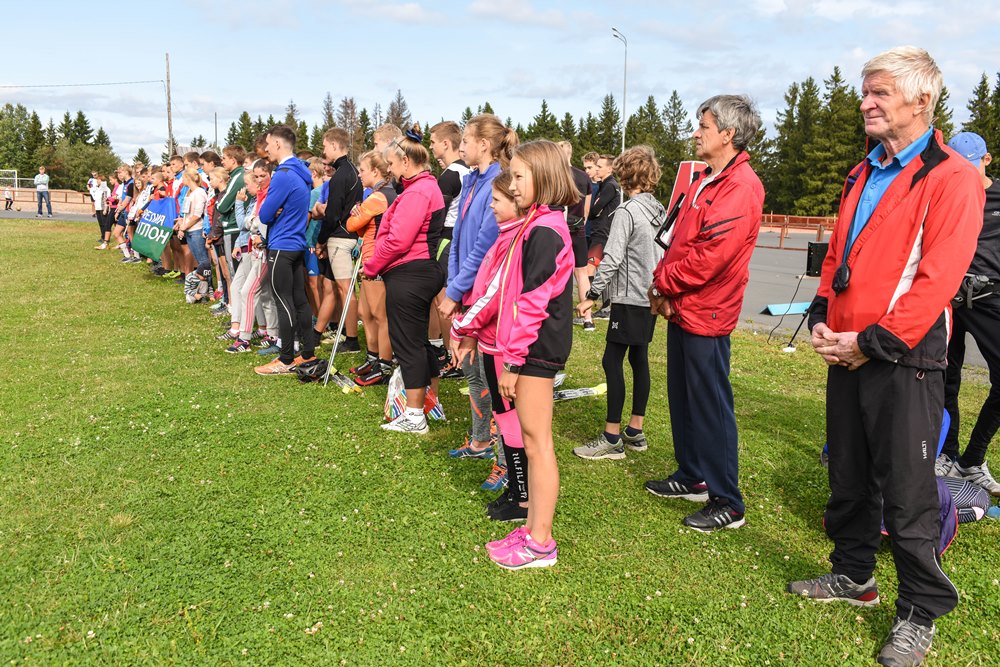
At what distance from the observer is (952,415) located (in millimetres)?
4828

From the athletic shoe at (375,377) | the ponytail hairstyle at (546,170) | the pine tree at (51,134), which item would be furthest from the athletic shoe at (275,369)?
the pine tree at (51,134)

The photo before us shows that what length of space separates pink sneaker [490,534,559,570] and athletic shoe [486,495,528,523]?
0.44 metres

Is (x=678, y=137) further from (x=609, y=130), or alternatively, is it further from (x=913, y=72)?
(x=913, y=72)

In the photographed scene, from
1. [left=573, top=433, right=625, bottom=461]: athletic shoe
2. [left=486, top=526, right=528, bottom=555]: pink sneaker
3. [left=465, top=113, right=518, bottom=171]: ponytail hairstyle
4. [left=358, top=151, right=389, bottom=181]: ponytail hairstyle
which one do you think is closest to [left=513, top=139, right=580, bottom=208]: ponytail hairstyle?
[left=465, top=113, right=518, bottom=171]: ponytail hairstyle

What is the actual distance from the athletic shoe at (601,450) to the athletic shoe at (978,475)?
6.98ft

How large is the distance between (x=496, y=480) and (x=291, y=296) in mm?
3208

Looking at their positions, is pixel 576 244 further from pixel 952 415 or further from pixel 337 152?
pixel 952 415

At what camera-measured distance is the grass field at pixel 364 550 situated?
9.55 feet

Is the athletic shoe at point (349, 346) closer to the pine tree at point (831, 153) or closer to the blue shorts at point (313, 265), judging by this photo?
the blue shorts at point (313, 265)

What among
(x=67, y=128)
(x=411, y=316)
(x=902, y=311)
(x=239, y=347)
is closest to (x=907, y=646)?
(x=902, y=311)

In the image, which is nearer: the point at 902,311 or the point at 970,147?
the point at 902,311

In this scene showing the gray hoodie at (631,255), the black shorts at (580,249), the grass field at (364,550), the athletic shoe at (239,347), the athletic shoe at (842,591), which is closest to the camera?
the grass field at (364,550)

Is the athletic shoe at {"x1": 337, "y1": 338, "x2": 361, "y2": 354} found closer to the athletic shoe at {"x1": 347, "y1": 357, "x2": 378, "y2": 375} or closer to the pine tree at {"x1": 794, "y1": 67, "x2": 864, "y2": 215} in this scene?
the athletic shoe at {"x1": 347, "y1": 357, "x2": 378, "y2": 375}

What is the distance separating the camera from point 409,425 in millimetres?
5344
